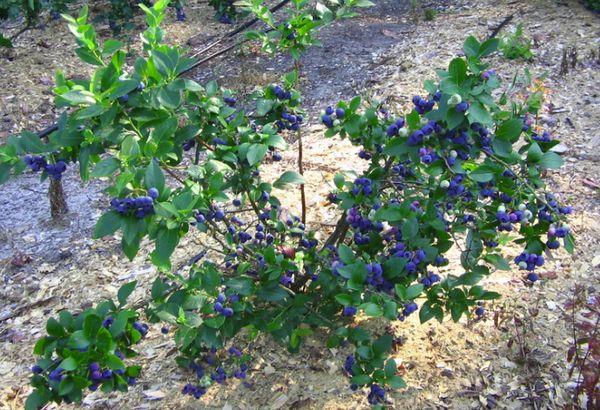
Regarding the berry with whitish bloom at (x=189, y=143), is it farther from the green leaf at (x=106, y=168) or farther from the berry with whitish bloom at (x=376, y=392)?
the berry with whitish bloom at (x=376, y=392)

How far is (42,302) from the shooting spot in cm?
338

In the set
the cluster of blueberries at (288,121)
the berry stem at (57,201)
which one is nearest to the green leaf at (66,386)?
the cluster of blueberries at (288,121)

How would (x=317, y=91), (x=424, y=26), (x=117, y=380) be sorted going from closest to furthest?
1. (x=117, y=380)
2. (x=317, y=91)
3. (x=424, y=26)

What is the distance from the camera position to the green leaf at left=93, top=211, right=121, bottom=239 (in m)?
1.72

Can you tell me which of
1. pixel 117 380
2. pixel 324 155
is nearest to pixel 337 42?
pixel 324 155

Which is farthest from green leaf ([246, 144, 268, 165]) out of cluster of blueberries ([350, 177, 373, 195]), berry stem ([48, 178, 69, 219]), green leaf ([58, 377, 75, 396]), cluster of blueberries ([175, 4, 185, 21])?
cluster of blueberries ([175, 4, 185, 21])

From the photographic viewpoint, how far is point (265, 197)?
2.26 meters

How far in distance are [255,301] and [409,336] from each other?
0.68 meters

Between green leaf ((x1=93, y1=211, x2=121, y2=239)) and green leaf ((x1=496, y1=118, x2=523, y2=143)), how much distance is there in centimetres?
111

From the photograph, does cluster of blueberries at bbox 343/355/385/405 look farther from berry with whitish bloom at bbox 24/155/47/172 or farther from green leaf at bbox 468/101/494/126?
berry with whitish bloom at bbox 24/155/47/172

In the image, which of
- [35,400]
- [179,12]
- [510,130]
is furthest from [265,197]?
[179,12]

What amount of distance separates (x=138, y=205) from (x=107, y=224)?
4.2 inches

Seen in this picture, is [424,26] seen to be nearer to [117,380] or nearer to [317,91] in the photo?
[317,91]

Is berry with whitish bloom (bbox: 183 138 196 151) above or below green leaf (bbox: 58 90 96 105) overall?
below
